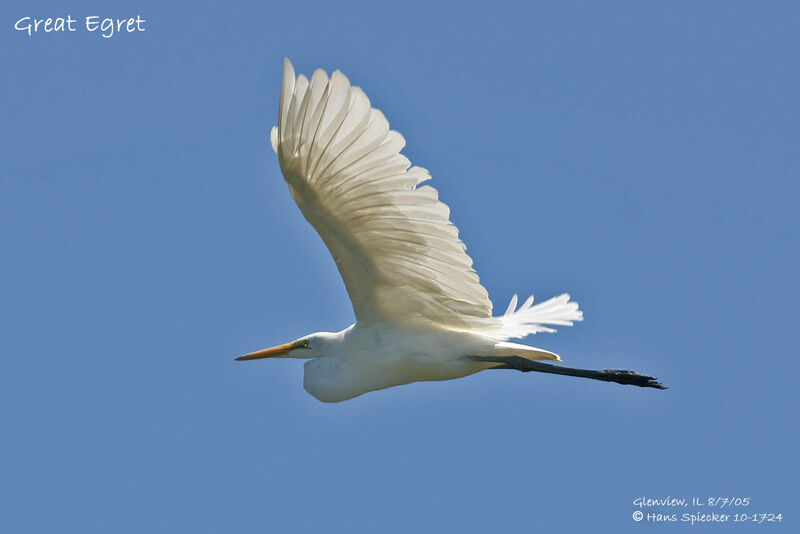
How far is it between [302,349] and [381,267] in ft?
5.58

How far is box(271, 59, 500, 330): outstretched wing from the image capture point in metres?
6.19

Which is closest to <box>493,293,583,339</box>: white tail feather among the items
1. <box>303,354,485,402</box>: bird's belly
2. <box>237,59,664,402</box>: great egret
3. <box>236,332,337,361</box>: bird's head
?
<box>237,59,664,402</box>: great egret

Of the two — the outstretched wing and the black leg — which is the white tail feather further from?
the outstretched wing

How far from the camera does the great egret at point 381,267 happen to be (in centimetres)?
627

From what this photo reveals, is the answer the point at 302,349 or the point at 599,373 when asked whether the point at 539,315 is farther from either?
the point at 302,349

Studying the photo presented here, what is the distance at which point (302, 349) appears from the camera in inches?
→ 345

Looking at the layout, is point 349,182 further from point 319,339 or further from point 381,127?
point 319,339

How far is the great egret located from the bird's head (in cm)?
1

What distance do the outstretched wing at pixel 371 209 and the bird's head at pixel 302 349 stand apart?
67 cm

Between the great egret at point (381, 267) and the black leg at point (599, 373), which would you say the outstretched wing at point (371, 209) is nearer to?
the great egret at point (381, 267)

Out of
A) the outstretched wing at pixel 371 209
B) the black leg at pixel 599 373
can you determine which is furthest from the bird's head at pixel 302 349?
the black leg at pixel 599 373

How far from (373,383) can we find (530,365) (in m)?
1.15

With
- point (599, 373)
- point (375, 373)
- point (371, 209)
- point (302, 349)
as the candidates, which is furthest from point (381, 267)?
point (599, 373)

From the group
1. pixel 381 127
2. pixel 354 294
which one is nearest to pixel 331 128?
pixel 381 127
